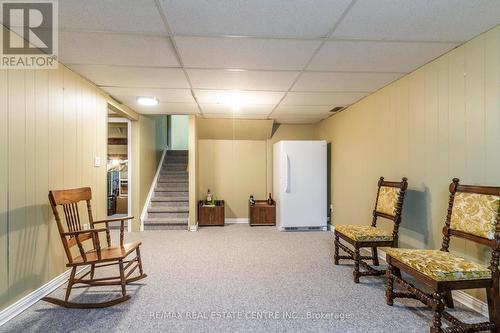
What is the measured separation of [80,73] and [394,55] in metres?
3.13

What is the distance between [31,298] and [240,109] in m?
3.37

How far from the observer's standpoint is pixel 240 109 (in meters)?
4.18

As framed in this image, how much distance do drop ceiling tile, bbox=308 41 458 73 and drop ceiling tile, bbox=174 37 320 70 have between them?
172mm

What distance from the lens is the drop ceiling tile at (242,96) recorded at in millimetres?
3277

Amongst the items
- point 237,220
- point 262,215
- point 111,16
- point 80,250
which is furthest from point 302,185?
point 111,16

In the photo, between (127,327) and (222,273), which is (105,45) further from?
(222,273)

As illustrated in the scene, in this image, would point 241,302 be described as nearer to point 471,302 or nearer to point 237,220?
point 471,302

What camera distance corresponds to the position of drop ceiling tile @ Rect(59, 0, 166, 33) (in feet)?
5.14

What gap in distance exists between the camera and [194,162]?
475 cm

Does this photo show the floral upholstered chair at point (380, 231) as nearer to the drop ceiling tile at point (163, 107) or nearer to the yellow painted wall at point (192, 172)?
the yellow painted wall at point (192, 172)

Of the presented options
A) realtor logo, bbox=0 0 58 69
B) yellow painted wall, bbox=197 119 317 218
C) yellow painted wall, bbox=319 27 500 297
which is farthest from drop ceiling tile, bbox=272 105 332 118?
realtor logo, bbox=0 0 58 69

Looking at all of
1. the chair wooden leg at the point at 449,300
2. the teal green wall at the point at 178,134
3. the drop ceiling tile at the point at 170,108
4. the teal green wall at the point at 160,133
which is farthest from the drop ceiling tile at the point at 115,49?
the teal green wall at the point at 178,134

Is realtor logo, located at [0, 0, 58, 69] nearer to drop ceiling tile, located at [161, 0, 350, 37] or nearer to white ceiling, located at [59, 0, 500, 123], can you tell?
white ceiling, located at [59, 0, 500, 123]

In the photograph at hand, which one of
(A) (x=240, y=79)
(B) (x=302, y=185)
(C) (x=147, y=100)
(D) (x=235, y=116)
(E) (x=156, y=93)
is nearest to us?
(A) (x=240, y=79)
